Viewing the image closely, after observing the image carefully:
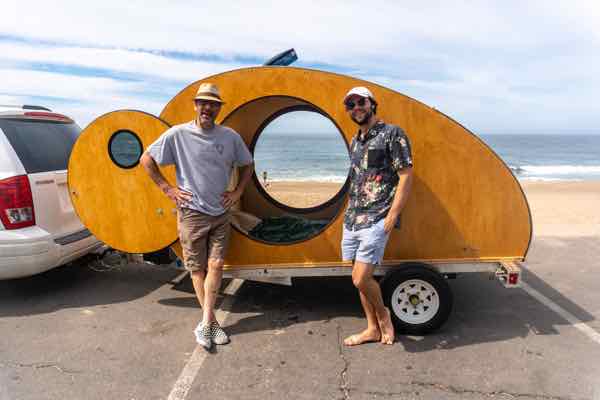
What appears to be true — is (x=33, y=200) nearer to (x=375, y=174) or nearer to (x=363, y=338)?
(x=375, y=174)

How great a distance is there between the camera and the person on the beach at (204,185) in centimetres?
371

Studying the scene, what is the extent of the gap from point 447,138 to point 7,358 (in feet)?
14.0

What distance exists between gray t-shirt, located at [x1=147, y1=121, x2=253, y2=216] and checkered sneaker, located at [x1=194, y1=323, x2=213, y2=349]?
3.33ft

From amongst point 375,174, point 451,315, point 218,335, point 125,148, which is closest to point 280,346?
point 218,335

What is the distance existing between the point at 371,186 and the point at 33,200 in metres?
3.41

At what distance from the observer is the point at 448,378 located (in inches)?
129

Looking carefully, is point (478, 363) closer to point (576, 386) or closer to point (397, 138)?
point (576, 386)

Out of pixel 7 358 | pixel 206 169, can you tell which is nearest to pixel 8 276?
pixel 7 358

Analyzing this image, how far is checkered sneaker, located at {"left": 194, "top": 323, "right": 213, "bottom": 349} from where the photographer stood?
3.71m

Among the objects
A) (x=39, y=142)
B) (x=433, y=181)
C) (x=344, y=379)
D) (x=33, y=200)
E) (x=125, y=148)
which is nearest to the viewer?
(x=344, y=379)

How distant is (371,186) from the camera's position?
353 centimetres

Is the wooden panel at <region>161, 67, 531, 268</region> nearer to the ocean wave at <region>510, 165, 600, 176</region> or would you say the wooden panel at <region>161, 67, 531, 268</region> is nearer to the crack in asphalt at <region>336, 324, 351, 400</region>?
the crack in asphalt at <region>336, 324, 351, 400</region>

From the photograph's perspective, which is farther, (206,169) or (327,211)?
(327,211)

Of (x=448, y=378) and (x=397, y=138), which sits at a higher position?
(x=397, y=138)
